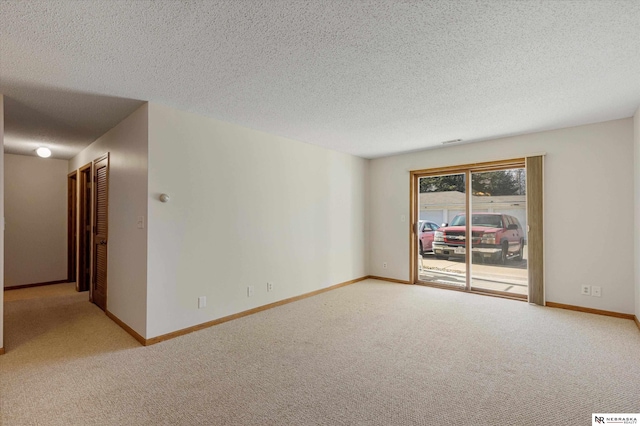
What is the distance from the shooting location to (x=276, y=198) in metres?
4.29

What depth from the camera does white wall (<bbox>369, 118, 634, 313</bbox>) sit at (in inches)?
144

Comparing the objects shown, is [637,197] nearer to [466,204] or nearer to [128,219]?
[466,204]

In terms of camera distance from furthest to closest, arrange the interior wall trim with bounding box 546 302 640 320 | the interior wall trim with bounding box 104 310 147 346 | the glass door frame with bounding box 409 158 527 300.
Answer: the glass door frame with bounding box 409 158 527 300 → the interior wall trim with bounding box 546 302 640 320 → the interior wall trim with bounding box 104 310 147 346

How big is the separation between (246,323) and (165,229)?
55.7 inches

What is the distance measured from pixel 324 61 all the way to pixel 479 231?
392 centimetres

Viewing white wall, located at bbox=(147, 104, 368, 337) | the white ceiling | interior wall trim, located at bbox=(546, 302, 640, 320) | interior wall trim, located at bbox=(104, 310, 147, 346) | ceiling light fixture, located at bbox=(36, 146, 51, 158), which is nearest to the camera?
the white ceiling

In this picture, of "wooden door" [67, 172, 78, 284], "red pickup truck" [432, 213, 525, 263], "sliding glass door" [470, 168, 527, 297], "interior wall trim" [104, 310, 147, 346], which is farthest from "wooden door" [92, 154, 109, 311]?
"sliding glass door" [470, 168, 527, 297]

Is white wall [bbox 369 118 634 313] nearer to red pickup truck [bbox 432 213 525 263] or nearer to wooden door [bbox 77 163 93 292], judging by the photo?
red pickup truck [bbox 432 213 525 263]

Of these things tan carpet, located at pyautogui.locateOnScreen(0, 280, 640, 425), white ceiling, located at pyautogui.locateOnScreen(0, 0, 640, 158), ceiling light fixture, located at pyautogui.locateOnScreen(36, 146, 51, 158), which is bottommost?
tan carpet, located at pyautogui.locateOnScreen(0, 280, 640, 425)

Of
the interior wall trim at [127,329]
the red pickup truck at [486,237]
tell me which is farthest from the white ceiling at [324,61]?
the interior wall trim at [127,329]

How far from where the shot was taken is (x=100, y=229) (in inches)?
163

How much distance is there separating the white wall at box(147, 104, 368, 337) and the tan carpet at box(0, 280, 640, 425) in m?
0.43

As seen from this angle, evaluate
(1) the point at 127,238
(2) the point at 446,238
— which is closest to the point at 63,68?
(1) the point at 127,238

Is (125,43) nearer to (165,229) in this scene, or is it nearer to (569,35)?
(165,229)
